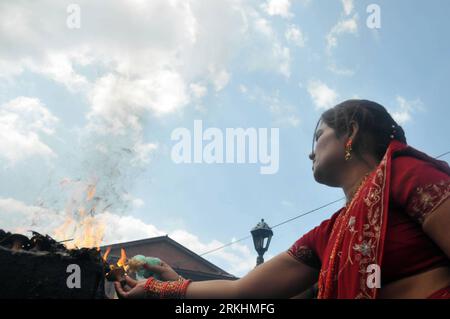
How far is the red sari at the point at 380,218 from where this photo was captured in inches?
57.7

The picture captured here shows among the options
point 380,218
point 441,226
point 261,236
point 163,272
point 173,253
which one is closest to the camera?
point 441,226

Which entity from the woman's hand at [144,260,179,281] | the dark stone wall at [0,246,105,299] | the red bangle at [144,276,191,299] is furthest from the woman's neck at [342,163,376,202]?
the dark stone wall at [0,246,105,299]

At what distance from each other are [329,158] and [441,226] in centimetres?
82

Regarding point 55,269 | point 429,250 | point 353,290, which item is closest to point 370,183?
point 429,250

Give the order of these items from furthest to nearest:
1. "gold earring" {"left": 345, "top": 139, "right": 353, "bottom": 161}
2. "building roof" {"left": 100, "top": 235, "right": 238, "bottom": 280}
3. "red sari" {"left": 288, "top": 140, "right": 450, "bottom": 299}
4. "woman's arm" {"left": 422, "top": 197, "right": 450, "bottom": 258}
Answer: "building roof" {"left": 100, "top": 235, "right": 238, "bottom": 280}
"gold earring" {"left": 345, "top": 139, "right": 353, "bottom": 161}
"red sari" {"left": 288, "top": 140, "right": 450, "bottom": 299}
"woman's arm" {"left": 422, "top": 197, "right": 450, "bottom": 258}

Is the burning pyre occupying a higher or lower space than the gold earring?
lower

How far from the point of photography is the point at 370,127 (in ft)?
6.99

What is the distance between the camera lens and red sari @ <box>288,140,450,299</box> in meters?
1.47

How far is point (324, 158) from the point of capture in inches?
84.3

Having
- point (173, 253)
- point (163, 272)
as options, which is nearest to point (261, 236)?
point (163, 272)

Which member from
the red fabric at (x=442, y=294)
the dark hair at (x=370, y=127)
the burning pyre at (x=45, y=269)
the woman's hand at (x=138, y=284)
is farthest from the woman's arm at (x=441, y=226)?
the burning pyre at (x=45, y=269)

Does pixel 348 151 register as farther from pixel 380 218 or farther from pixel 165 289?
pixel 165 289

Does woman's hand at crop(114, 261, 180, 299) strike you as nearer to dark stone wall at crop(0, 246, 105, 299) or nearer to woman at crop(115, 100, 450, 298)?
woman at crop(115, 100, 450, 298)
